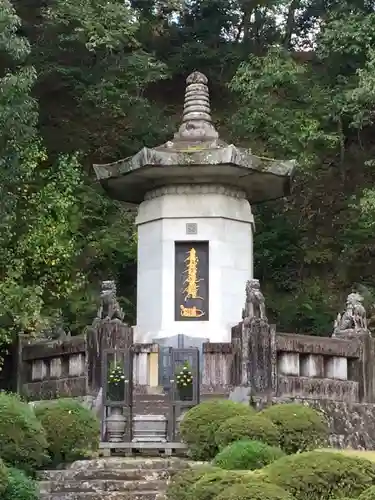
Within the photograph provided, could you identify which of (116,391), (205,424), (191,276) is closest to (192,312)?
(191,276)

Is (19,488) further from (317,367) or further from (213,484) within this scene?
(317,367)

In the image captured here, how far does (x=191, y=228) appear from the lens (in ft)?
60.8

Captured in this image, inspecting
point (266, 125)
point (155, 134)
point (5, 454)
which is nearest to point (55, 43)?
point (155, 134)

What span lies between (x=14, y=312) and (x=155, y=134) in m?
9.87

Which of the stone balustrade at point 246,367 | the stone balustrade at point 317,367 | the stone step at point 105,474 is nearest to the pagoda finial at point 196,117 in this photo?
the stone balustrade at point 246,367

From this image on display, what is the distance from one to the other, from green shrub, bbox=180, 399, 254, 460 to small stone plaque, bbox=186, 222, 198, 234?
6484mm

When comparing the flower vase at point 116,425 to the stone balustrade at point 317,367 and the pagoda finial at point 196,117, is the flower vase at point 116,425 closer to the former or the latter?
the stone balustrade at point 317,367

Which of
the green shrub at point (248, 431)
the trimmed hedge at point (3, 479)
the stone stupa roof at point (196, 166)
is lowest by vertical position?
the trimmed hedge at point (3, 479)

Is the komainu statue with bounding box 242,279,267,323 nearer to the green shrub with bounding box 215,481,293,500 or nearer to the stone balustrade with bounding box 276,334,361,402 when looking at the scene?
the stone balustrade with bounding box 276,334,361,402

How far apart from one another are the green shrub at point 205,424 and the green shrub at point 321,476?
333 cm

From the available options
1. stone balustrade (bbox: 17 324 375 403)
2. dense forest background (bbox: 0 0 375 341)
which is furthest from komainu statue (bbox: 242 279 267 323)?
dense forest background (bbox: 0 0 375 341)

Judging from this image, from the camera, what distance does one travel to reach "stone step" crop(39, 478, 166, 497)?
1132cm

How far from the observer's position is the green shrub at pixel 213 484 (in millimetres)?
8328

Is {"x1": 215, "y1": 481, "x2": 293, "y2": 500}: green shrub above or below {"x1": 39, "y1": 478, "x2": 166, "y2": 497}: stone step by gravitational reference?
above
